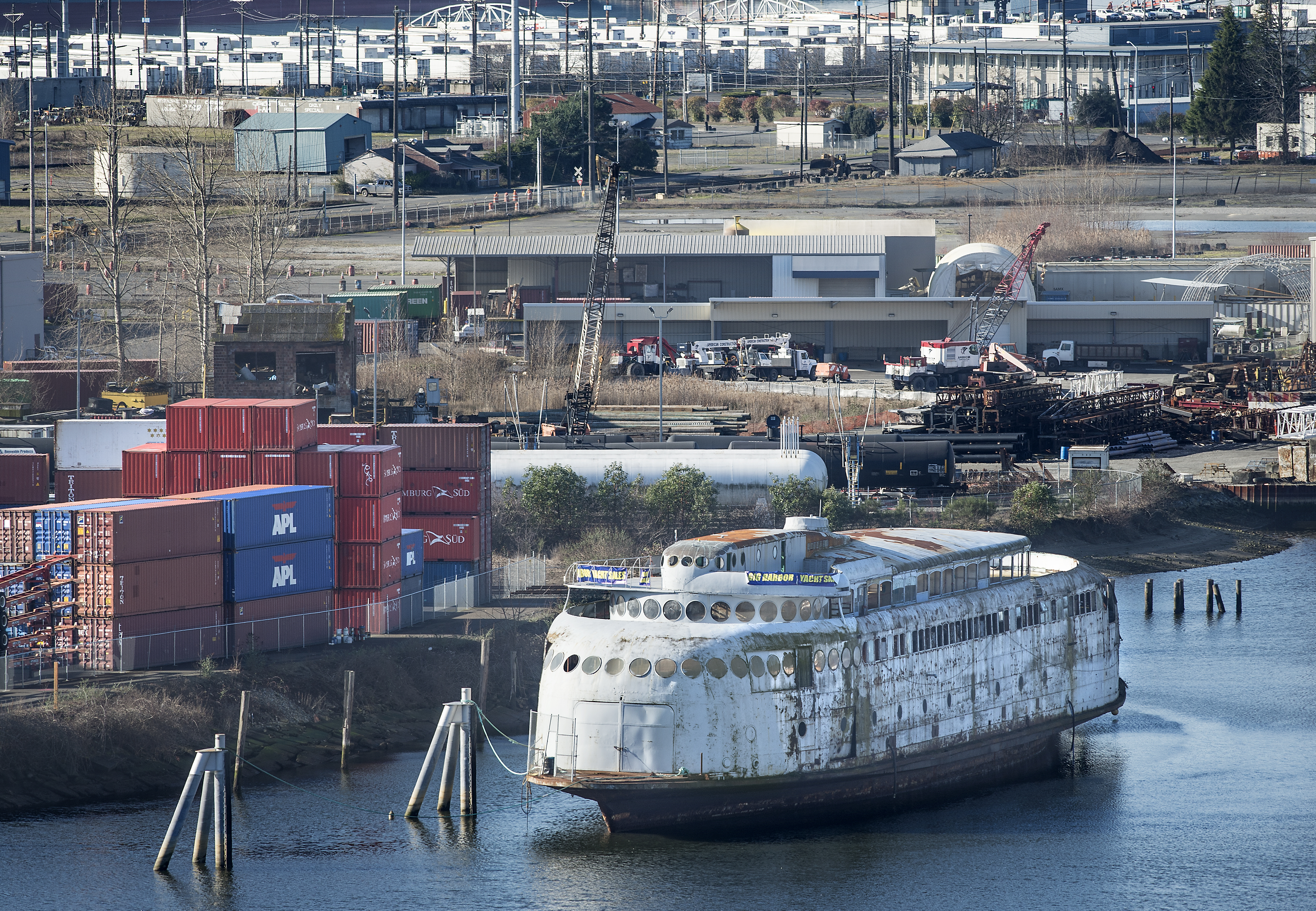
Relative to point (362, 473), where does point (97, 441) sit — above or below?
above

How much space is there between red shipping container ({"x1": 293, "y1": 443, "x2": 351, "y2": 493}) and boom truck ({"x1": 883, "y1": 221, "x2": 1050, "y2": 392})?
5060 cm

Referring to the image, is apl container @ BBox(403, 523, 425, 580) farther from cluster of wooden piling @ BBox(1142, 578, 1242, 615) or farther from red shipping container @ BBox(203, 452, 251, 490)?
cluster of wooden piling @ BBox(1142, 578, 1242, 615)

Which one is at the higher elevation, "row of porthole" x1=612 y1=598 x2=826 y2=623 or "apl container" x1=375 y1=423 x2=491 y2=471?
"apl container" x1=375 y1=423 x2=491 y2=471

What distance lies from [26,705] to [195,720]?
425cm

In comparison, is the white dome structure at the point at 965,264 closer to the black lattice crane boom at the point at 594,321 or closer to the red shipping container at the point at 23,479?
the black lattice crane boom at the point at 594,321

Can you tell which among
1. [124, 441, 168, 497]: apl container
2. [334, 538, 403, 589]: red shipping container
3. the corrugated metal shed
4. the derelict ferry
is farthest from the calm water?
the corrugated metal shed

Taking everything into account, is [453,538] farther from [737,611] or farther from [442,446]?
[737,611]

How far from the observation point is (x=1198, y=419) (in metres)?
98.4

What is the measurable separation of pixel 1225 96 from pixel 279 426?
Answer: 15122 cm

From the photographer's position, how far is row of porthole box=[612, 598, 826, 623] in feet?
144

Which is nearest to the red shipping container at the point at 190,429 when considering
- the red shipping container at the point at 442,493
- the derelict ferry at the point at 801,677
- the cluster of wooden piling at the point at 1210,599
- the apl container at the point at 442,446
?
the apl container at the point at 442,446

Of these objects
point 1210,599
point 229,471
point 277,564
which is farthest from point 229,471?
point 1210,599

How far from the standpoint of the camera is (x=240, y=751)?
4719cm

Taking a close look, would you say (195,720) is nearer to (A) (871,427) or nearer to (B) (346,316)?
(B) (346,316)
